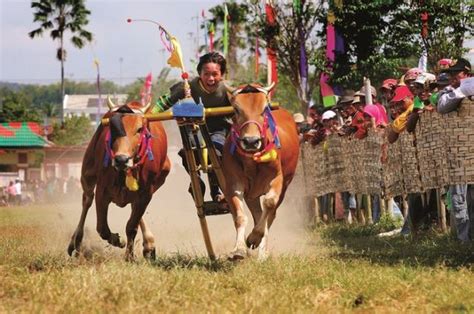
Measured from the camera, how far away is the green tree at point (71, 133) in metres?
Result: 76.2

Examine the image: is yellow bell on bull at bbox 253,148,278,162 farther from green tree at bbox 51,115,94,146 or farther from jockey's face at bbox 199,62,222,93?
green tree at bbox 51,115,94,146

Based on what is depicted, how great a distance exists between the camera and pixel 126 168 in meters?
9.16

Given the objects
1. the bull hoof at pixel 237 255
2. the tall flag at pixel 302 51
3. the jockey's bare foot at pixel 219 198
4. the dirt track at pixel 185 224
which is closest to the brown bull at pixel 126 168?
the jockey's bare foot at pixel 219 198

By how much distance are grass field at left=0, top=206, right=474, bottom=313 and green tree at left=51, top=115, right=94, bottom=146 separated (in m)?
67.8

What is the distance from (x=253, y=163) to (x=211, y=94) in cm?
112

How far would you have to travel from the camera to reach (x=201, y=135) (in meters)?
9.83

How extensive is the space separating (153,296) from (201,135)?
11.8 ft

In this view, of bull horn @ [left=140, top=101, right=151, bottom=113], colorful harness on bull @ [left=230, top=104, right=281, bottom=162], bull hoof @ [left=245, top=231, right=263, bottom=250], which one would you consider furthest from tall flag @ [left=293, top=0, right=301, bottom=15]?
bull hoof @ [left=245, top=231, right=263, bottom=250]

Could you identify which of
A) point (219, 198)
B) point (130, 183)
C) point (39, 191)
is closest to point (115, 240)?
point (130, 183)

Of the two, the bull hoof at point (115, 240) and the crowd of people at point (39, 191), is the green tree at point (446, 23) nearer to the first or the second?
the bull hoof at point (115, 240)

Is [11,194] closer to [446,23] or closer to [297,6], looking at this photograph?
[297,6]

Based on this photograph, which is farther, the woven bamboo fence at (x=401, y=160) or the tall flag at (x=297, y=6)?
the tall flag at (x=297, y=6)

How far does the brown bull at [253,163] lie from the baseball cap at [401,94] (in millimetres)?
2562

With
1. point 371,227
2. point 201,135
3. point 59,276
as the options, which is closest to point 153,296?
point 59,276
